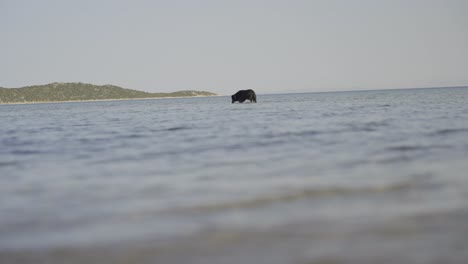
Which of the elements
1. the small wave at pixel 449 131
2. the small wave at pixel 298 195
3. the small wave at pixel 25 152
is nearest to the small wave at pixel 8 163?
the small wave at pixel 25 152

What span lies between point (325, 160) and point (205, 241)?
6.01 m

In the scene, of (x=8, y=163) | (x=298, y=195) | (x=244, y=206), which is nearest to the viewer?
(x=244, y=206)

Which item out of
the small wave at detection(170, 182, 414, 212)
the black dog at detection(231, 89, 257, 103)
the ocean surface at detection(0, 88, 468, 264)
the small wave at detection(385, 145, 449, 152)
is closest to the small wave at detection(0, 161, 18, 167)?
the ocean surface at detection(0, 88, 468, 264)

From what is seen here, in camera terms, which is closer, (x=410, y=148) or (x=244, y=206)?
(x=244, y=206)

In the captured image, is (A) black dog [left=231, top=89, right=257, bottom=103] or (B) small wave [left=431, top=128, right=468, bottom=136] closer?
(B) small wave [left=431, top=128, right=468, bottom=136]

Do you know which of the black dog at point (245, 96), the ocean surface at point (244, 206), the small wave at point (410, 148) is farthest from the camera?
the black dog at point (245, 96)

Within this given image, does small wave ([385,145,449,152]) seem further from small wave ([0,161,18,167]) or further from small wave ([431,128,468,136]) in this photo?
small wave ([0,161,18,167])

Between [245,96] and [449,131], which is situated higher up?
[449,131]

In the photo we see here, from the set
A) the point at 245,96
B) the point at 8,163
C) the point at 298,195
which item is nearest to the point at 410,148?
the point at 298,195

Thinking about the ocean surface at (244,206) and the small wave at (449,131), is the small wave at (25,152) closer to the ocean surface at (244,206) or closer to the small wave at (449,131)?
the ocean surface at (244,206)

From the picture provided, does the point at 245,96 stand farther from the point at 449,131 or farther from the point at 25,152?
the point at 25,152

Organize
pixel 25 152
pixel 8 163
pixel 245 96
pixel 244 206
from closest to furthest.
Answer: pixel 244 206 < pixel 8 163 < pixel 25 152 < pixel 245 96

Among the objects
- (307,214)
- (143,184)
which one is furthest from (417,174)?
(143,184)

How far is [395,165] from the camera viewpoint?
10.0 m
